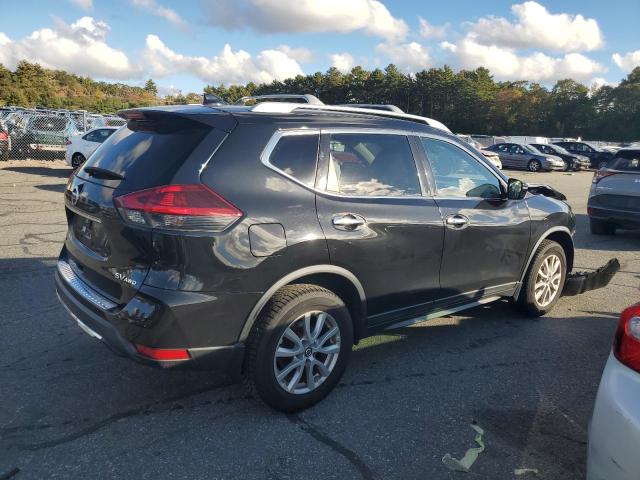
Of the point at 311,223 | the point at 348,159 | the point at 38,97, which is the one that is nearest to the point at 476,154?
the point at 348,159

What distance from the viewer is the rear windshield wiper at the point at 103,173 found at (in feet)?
10.0

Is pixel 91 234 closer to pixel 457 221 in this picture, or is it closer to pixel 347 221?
pixel 347 221

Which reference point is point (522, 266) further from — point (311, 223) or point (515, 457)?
point (311, 223)

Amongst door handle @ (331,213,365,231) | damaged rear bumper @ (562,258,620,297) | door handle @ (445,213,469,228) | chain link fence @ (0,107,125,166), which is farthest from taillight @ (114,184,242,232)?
chain link fence @ (0,107,125,166)

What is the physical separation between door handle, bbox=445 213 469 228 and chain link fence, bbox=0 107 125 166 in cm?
1646

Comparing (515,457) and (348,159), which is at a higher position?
(348,159)

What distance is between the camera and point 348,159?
137 inches

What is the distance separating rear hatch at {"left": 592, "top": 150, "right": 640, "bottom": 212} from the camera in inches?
341

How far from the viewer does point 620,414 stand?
209cm

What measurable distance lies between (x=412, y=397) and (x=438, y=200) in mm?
1417

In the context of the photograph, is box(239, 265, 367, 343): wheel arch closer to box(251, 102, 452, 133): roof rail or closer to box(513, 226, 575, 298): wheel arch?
box(251, 102, 452, 133): roof rail

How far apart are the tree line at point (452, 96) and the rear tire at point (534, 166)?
35475 mm

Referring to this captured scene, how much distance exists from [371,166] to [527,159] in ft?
91.9

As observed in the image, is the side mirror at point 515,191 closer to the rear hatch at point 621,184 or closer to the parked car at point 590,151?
the rear hatch at point 621,184
